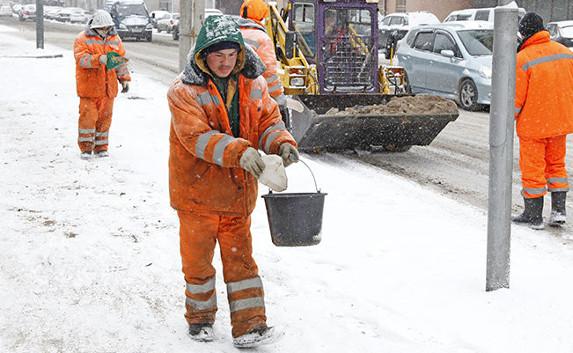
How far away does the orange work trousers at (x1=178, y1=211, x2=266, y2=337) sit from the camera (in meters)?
4.17

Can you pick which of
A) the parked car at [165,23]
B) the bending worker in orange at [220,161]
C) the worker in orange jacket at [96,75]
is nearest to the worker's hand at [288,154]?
the bending worker in orange at [220,161]

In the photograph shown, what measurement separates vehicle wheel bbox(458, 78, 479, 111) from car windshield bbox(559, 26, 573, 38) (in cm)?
1016

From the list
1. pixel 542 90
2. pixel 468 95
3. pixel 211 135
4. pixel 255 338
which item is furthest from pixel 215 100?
pixel 468 95

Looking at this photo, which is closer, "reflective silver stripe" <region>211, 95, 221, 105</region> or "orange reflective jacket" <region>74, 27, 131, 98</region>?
"reflective silver stripe" <region>211, 95, 221, 105</region>

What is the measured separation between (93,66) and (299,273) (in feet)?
14.9

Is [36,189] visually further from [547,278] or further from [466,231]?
[547,278]

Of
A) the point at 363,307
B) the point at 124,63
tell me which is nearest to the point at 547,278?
the point at 363,307

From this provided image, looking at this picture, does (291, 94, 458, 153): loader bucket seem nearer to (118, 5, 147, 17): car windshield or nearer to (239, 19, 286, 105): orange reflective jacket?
(239, 19, 286, 105): orange reflective jacket

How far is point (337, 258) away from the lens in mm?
5734

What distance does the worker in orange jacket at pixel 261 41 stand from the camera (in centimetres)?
750

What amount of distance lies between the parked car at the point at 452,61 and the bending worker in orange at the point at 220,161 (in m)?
11.0

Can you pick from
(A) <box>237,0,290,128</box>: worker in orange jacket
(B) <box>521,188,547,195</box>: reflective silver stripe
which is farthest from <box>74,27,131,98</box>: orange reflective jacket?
(B) <box>521,188,547,195</box>: reflective silver stripe

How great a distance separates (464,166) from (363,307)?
526 cm

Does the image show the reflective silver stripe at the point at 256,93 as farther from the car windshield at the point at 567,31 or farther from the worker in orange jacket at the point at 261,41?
the car windshield at the point at 567,31
